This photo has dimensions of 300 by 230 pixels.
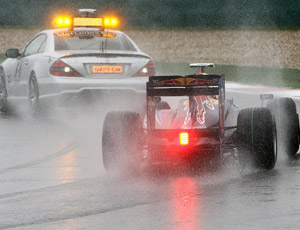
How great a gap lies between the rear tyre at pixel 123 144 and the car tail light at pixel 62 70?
512cm

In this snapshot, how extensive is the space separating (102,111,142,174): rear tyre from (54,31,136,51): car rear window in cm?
585

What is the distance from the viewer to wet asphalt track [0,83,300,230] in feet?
24.8

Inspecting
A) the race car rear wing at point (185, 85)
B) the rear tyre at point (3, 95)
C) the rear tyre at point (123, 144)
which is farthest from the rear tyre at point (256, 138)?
the rear tyre at point (3, 95)

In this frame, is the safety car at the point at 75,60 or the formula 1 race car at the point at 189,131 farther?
the safety car at the point at 75,60

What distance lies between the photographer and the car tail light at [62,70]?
15.3 m

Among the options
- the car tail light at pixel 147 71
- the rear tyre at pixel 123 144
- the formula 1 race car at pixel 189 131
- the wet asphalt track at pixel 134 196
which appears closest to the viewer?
the wet asphalt track at pixel 134 196

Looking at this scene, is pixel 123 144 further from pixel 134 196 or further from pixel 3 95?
pixel 3 95

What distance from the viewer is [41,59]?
16.0 metres

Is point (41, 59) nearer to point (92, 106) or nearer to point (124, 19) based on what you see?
point (92, 106)

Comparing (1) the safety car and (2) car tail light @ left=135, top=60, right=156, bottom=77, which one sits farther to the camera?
(2) car tail light @ left=135, top=60, right=156, bottom=77

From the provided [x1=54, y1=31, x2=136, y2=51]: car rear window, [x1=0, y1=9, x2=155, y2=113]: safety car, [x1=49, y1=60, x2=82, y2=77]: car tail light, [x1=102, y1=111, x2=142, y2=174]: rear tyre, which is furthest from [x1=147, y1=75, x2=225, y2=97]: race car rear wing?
[x1=54, y1=31, x2=136, y2=51]: car rear window

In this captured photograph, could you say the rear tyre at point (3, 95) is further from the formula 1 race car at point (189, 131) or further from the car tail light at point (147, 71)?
the formula 1 race car at point (189, 131)

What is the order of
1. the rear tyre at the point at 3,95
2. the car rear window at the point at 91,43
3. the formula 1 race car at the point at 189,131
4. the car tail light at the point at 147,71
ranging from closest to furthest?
the formula 1 race car at the point at 189,131
the car tail light at the point at 147,71
the car rear window at the point at 91,43
the rear tyre at the point at 3,95

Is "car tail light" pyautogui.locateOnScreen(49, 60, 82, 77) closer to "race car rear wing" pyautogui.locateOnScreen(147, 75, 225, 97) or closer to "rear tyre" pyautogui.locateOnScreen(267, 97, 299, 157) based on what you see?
"rear tyre" pyautogui.locateOnScreen(267, 97, 299, 157)
